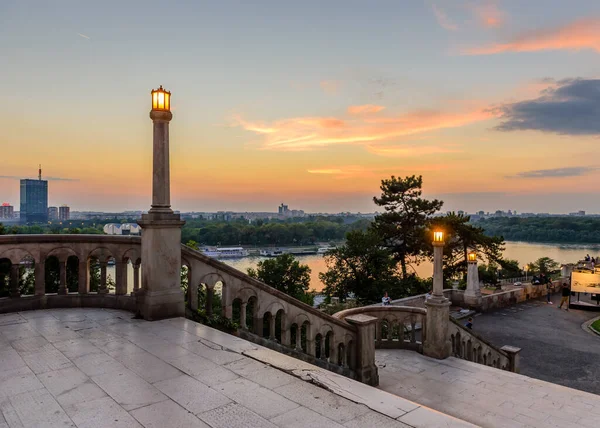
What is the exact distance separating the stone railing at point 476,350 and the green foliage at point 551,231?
122m

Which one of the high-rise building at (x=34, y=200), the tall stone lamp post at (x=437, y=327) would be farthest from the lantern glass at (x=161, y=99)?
the high-rise building at (x=34, y=200)

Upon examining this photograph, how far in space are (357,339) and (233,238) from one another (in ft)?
323

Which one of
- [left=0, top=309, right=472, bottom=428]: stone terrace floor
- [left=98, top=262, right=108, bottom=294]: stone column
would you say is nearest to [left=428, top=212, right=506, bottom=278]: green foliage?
[left=98, top=262, right=108, bottom=294]: stone column

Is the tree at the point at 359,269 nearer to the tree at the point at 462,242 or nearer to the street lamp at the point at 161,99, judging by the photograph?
the tree at the point at 462,242

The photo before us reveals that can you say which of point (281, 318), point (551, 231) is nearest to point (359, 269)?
point (281, 318)

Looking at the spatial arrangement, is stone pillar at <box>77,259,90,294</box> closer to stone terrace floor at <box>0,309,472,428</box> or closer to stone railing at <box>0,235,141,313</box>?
stone railing at <box>0,235,141,313</box>

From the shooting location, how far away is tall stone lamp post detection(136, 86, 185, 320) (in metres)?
5.67

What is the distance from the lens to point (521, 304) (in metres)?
25.6

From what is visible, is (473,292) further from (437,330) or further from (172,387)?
(172,387)

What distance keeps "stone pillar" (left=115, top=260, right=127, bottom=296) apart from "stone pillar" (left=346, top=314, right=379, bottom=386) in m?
4.21

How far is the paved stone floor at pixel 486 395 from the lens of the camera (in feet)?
19.5

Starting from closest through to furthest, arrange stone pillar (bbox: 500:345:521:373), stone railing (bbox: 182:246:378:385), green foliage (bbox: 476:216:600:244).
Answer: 1. stone railing (bbox: 182:246:378:385)
2. stone pillar (bbox: 500:345:521:373)
3. green foliage (bbox: 476:216:600:244)

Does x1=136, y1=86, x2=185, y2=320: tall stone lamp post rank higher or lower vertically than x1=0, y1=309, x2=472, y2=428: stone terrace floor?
higher

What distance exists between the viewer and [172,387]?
11.1 feet
